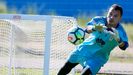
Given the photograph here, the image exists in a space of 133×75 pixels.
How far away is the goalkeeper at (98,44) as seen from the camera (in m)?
7.80

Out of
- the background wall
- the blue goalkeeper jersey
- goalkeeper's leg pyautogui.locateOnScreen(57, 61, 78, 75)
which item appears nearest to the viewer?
the blue goalkeeper jersey

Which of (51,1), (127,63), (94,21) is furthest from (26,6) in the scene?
(94,21)

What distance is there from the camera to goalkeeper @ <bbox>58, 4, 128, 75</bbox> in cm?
780

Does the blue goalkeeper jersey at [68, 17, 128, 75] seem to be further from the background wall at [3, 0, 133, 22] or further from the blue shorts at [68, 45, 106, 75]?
the background wall at [3, 0, 133, 22]

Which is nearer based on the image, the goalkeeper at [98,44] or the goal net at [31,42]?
the goalkeeper at [98,44]

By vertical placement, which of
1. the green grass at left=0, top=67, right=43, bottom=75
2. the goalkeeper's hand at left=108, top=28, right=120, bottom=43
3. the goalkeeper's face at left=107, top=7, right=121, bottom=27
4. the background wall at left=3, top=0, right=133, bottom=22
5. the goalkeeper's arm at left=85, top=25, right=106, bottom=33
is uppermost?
the goalkeeper's face at left=107, top=7, right=121, bottom=27

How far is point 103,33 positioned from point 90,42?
0.75 ft

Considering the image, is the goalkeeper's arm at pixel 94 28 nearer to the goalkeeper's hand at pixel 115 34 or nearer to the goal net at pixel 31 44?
the goalkeeper's hand at pixel 115 34

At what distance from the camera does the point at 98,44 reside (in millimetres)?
7953

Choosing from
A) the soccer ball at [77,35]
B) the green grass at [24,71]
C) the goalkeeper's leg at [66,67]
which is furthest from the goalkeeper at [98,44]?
the green grass at [24,71]

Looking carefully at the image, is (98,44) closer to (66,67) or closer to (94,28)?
(94,28)

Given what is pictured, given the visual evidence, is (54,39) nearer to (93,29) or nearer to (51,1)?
(93,29)

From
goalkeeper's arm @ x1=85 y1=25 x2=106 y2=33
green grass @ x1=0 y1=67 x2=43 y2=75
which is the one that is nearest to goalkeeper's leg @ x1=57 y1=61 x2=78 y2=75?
goalkeeper's arm @ x1=85 y1=25 x2=106 y2=33

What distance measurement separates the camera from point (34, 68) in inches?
380
